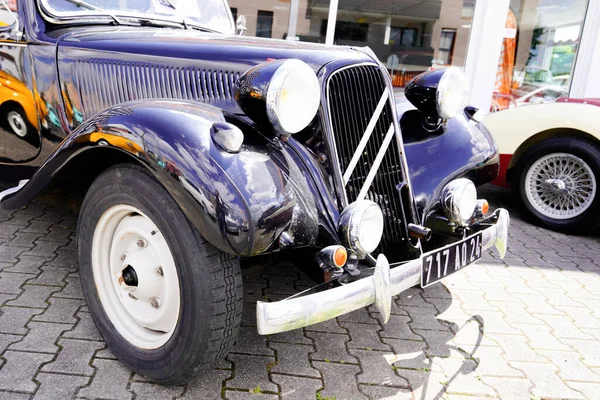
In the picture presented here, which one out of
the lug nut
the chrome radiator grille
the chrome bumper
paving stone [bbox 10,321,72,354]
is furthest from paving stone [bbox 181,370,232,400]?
the chrome radiator grille

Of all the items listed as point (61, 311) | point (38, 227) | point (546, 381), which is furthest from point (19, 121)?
point (546, 381)

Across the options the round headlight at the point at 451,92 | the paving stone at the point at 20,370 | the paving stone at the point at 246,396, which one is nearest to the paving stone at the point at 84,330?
the paving stone at the point at 20,370

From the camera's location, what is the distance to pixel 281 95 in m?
1.90

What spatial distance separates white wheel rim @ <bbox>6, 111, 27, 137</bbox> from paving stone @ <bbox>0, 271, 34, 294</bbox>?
0.78m

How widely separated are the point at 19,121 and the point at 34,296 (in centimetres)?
101

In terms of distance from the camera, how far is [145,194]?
1917 mm

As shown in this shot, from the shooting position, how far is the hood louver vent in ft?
7.60

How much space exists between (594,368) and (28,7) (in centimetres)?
333

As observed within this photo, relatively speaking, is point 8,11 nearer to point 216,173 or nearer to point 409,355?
point 216,173

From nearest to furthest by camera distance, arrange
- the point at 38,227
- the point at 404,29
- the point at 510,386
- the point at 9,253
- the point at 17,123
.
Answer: the point at 510,386
the point at 17,123
the point at 9,253
the point at 38,227
the point at 404,29

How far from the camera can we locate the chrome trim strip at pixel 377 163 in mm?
2206

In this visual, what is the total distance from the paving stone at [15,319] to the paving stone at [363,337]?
1.47 meters

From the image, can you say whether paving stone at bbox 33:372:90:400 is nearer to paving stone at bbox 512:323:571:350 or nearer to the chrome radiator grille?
the chrome radiator grille

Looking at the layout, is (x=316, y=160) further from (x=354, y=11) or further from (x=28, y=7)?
(x=354, y=11)
